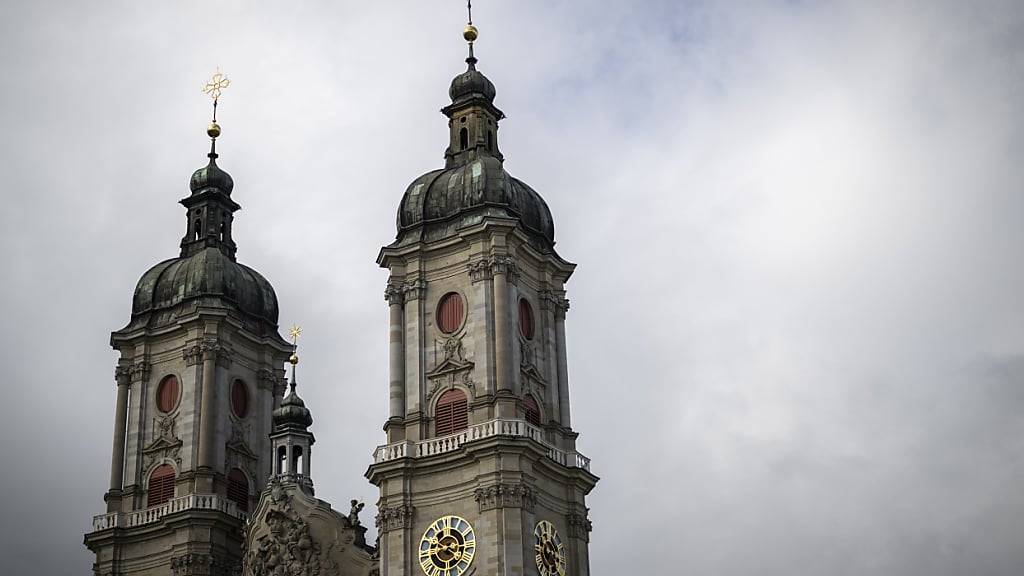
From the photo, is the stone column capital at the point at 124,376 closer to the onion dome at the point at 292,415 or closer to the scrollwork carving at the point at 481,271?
the onion dome at the point at 292,415

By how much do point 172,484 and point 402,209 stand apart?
47.0 feet

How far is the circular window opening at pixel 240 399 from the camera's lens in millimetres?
64312

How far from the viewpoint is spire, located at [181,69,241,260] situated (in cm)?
6775

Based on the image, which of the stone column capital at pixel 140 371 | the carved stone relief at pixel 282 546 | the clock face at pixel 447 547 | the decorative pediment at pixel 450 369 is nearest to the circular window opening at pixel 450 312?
the decorative pediment at pixel 450 369

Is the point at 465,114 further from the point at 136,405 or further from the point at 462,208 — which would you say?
the point at 136,405

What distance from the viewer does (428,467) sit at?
173 ft

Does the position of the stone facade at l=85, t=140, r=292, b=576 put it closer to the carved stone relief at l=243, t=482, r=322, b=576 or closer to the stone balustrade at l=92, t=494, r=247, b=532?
the stone balustrade at l=92, t=494, r=247, b=532

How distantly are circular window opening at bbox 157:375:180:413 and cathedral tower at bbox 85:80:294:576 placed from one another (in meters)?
0.05

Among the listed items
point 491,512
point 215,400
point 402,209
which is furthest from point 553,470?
point 215,400

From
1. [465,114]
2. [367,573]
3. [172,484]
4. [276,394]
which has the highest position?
[465,114]

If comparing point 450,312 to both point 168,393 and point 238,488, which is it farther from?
point 168,393

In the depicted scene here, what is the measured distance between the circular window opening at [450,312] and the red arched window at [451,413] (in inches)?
97.0

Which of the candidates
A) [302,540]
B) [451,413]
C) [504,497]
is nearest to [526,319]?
Answer: [451,413]

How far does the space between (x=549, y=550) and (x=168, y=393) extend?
19555 mm
